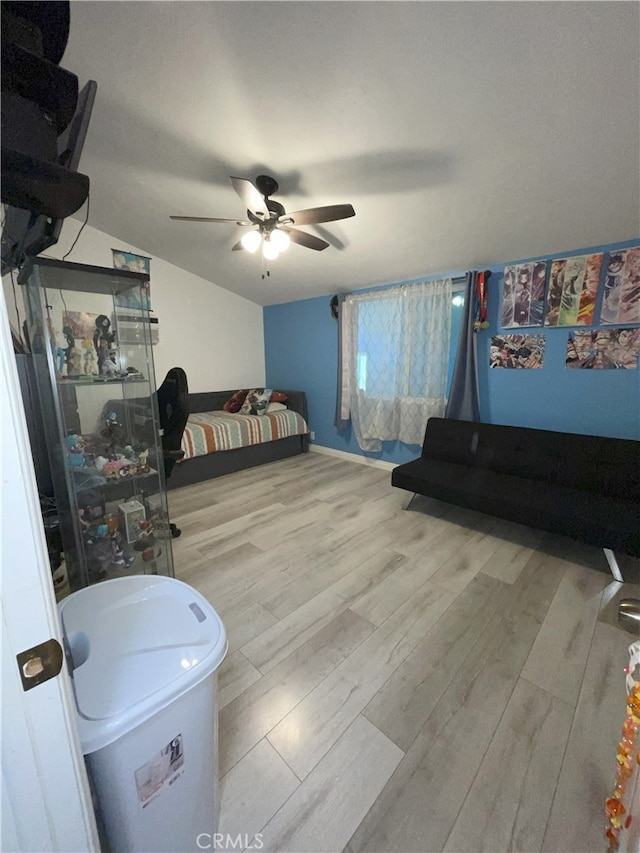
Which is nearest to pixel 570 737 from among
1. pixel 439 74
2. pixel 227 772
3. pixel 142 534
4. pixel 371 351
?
pixel 227 772

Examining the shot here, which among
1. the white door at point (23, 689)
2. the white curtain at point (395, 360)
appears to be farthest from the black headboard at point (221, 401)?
the white door at point (23, 689)

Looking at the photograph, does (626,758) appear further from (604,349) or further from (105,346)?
(604,349)

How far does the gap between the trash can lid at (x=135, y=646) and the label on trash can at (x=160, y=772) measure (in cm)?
14

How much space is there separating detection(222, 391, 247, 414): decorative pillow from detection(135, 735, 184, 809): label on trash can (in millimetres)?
3891

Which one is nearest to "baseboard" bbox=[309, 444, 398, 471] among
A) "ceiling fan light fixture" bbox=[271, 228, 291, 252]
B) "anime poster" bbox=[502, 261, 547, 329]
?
"anime poster" bbox=[502, 261, 547, 329]

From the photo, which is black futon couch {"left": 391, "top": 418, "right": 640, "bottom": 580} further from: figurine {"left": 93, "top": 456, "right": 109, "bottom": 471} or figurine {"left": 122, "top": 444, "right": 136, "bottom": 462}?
figurine {"left": 93, "top": 456, "right": 109, "bottom": 471}

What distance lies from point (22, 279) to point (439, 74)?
204cm

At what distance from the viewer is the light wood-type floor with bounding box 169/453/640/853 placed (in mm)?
1006

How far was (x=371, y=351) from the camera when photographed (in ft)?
12.5

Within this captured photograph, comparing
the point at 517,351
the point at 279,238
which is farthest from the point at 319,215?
the point at 517,351

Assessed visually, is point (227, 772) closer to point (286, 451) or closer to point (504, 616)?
point (504, 616)

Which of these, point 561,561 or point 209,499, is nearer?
point 561,561

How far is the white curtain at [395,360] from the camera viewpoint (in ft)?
10.7

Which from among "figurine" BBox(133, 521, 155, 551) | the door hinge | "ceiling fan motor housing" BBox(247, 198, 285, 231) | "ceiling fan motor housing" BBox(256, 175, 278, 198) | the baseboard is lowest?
the baseboard
